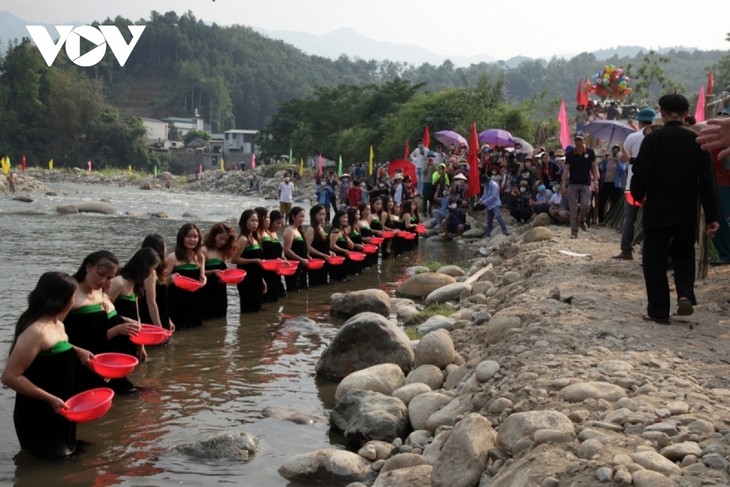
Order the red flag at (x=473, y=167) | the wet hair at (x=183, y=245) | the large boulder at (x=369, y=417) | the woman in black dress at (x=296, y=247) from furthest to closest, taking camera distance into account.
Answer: the red flag at (x=473, y=167)
the woman in black dress at (x=296, y=247)
the wet hair at (x=183, y=245)
the large boulder at (x=369, y=417)

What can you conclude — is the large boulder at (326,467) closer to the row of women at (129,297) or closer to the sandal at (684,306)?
the row of women at (129,297)

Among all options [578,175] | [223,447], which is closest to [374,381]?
[223,447]

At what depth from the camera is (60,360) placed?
636cm

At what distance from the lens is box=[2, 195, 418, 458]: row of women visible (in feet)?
20.5

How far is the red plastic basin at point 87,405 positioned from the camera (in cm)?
613

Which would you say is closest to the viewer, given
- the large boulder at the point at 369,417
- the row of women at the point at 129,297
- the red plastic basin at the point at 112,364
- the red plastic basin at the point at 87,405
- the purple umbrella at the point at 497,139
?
the red plastic basin at the point at 87,405

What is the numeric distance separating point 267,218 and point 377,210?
23.6 feet

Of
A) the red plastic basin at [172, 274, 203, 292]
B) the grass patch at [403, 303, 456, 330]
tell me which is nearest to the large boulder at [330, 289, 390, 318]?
the grass patch at [403, 303, 456, 330]

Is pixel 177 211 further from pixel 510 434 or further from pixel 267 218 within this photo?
pixel 510 434

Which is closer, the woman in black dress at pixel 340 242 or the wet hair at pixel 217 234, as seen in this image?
the wet hair at pixel 217 234

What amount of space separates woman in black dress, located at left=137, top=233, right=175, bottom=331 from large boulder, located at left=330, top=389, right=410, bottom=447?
2789 millimetres

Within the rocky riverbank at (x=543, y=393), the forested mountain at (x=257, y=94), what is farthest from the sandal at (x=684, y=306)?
the forested mountain at (x=257, y=94)

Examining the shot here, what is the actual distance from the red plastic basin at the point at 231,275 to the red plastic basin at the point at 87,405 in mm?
5210

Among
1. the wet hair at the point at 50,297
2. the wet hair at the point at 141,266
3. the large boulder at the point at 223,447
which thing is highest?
the wet hair at the point at 50,297
